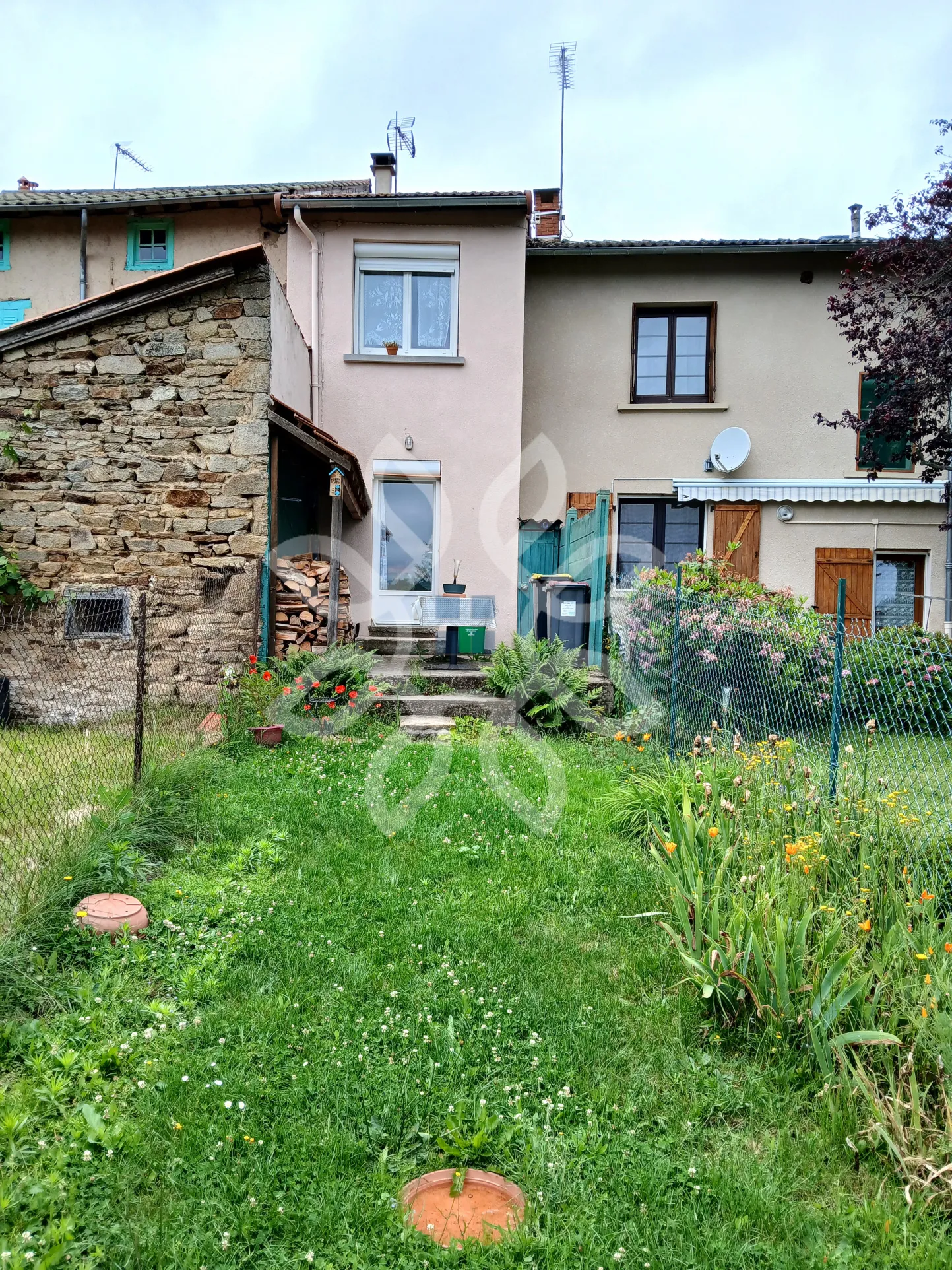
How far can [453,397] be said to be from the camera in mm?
10766

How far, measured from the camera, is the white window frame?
10719 mm

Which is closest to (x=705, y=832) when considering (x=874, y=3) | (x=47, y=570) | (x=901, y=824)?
→ (x=901, y=824)

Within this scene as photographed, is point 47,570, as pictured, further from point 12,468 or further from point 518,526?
point 518,526

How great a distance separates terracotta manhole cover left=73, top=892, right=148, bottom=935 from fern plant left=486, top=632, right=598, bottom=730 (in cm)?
492

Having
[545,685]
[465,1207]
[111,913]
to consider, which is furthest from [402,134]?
[465,1207]

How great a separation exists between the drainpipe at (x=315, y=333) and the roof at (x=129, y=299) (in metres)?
2.91

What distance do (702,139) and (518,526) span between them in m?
7.11

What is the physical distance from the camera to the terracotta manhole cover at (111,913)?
11.2ft

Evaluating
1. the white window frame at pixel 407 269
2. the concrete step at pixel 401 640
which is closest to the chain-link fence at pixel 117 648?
the concrete step at pixel 401 640

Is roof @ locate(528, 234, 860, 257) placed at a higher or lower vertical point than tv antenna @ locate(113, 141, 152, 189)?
lower

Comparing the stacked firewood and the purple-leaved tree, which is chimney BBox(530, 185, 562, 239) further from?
the stacked firewood

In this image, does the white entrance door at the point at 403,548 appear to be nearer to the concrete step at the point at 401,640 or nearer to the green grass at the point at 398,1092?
the concrete step at the point at 401,640

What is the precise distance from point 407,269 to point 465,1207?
36.3 feet

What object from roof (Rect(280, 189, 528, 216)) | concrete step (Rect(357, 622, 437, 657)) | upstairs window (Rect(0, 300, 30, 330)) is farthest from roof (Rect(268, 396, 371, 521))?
upstairs window (Rect(0, 300, 30, 330))
